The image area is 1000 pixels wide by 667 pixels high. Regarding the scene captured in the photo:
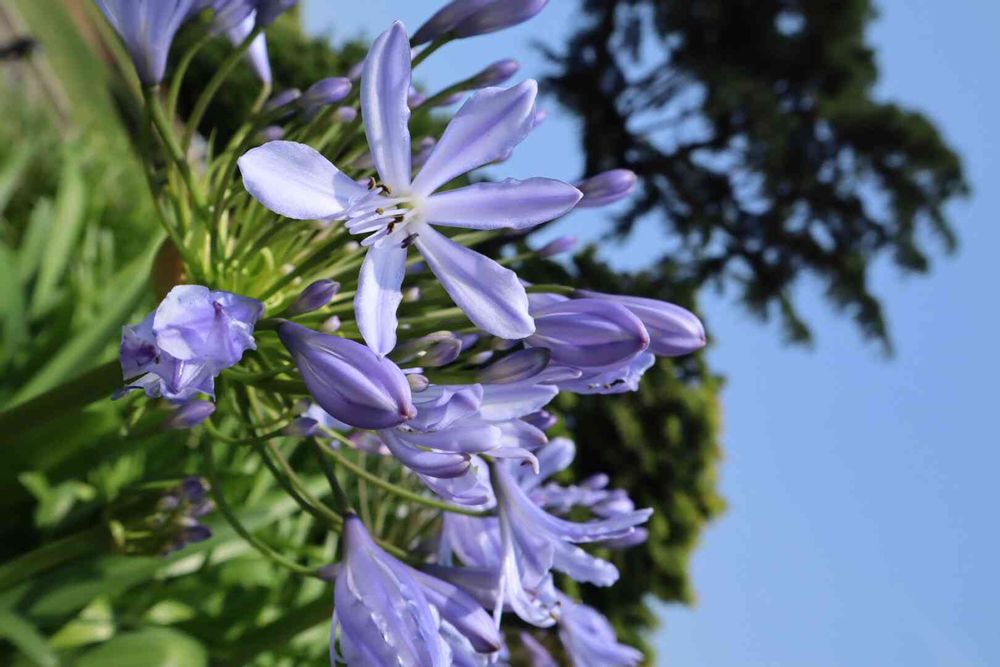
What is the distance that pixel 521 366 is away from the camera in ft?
3.00

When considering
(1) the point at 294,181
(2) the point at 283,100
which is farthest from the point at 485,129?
(2) the point at 283,100

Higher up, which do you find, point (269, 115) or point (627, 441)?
point (269, 115)

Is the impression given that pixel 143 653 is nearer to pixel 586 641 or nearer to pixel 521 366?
pixel 586 641

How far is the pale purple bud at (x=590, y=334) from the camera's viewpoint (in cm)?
89

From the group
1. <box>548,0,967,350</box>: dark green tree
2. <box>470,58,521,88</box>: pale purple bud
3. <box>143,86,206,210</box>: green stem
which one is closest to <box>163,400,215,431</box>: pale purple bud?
<box>143,86,206,210</box>: green stem

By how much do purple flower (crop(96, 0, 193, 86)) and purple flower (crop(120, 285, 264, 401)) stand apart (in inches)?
11.9

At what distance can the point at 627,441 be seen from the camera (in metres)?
6.52

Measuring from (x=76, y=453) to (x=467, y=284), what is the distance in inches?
63.1

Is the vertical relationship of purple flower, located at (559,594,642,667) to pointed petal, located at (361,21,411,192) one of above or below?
below

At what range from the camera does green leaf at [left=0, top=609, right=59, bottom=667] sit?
1.55m

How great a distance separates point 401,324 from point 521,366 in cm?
23

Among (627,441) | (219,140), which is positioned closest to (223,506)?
(627,441)

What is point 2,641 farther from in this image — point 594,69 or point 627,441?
point 594,69

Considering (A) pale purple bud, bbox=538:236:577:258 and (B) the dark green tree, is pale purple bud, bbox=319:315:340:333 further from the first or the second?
(B) the dark green tree
